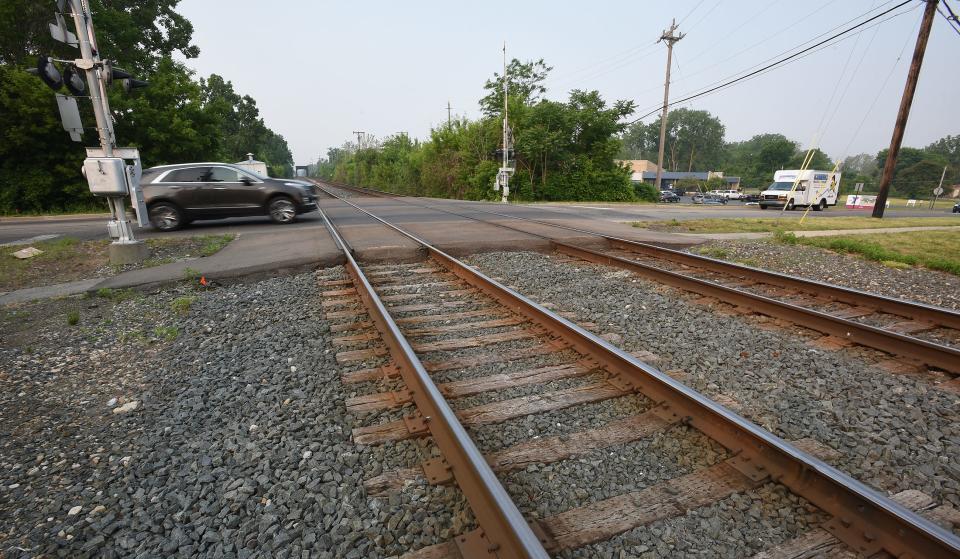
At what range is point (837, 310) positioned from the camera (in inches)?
210

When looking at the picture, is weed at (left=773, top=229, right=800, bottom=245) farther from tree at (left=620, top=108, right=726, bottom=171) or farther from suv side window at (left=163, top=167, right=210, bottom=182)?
tree at (left=620, top=108, right=726, bottom=171)

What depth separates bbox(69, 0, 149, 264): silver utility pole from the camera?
7344mm

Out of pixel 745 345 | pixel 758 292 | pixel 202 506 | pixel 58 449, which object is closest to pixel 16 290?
pixel 58 449

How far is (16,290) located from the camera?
6.82 metres

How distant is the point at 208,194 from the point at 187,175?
64 cm

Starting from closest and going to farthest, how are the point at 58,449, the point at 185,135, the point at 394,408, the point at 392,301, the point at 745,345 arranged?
1. the point at 58,449
2. the point at 394,408
3. the point at 745,345
4. the point at 392,301
5. the point at 185,135

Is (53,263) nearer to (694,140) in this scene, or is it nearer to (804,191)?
(804,191)

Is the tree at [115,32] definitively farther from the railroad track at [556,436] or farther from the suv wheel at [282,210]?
the railroad track at [556,436]

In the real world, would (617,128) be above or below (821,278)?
above

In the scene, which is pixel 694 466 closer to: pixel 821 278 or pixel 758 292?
pixel 758 292

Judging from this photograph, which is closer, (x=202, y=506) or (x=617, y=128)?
(x=202, y=506)

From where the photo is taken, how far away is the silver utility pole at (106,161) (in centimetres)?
734

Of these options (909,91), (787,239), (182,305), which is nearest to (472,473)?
(182,305)

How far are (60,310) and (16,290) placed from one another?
7.23 ft
